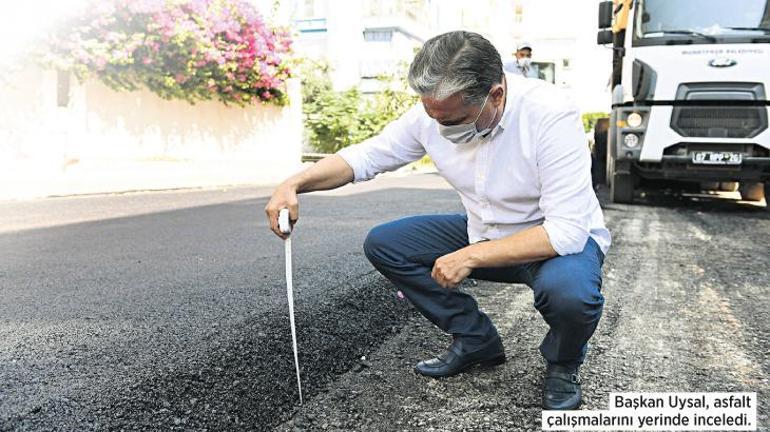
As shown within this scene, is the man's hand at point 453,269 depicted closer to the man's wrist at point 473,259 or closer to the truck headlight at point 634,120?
the man's wrist at point 473,259

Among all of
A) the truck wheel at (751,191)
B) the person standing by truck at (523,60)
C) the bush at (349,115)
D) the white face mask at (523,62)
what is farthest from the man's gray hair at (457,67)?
the bush at (349,115)

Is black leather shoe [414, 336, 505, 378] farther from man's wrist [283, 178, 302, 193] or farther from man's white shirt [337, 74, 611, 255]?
man's wrist [283, 178, 302, 193]

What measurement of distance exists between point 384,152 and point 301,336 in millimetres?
961

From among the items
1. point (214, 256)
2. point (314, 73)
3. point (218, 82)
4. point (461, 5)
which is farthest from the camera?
point (461, 5)

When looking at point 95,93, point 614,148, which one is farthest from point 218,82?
point 614,148

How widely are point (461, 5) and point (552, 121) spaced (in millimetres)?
39858

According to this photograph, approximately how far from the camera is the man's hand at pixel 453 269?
7.91ft

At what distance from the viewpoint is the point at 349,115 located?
20.8m

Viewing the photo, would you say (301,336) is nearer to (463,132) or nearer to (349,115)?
(463,132)

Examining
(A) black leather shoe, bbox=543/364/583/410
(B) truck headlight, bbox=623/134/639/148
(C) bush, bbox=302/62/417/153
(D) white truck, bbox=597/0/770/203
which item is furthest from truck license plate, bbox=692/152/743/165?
(C) bush, bbox=302/62/417/153

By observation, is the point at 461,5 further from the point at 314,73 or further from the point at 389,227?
the point at 389,227

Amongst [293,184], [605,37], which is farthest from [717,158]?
[293,184]

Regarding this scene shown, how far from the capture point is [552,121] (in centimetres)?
239

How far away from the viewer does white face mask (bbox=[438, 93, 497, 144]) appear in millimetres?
2402
